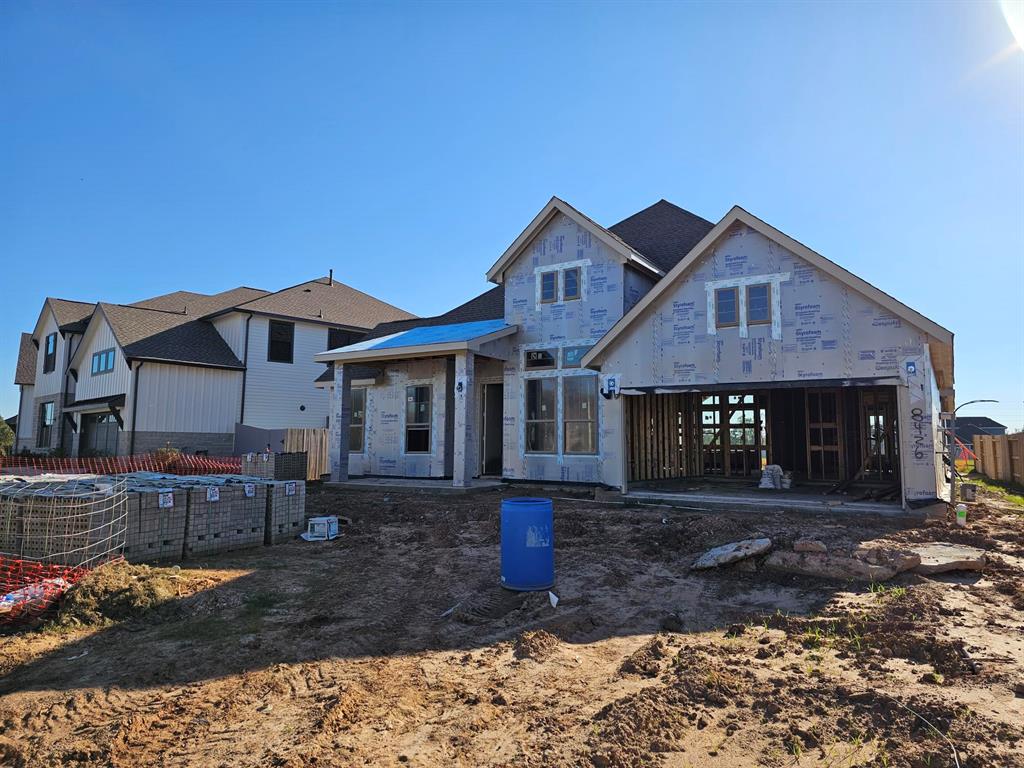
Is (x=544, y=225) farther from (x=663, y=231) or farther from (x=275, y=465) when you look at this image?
(x=275, y=465)

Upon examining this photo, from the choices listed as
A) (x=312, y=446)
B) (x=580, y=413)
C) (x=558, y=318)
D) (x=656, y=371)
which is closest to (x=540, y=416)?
(x=580, y=413)

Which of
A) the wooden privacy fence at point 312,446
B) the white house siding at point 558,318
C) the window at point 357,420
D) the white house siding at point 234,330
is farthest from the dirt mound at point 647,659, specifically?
the white house siding at point 234,330

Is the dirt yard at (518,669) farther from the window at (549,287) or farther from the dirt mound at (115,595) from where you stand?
the window at (549,287)

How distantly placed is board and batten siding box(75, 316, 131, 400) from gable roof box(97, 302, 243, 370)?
577mm

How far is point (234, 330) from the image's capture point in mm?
26141

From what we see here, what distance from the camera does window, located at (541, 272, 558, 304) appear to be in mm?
16406

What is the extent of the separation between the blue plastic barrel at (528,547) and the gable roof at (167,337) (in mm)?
21190

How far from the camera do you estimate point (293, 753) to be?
354 cm

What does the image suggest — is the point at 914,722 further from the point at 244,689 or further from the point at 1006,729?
the point at 244,689

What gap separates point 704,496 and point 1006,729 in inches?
356

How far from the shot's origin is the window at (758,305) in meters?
12.4

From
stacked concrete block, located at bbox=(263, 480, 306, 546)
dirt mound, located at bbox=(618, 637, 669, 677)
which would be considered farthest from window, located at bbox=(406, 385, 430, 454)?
dirt mound, located at bbox=(618, 637, 669, 677)

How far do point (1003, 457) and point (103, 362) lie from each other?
34075 millimetres

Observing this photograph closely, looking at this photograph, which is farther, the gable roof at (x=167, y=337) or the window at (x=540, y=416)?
the gable roof at (x=167, y=337)
